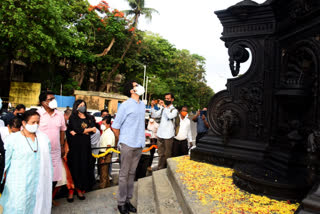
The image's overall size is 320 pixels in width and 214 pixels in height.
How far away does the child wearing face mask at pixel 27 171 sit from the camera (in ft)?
10.7

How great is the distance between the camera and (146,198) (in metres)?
4.49

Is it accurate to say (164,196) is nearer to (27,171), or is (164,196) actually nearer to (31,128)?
(27,171)

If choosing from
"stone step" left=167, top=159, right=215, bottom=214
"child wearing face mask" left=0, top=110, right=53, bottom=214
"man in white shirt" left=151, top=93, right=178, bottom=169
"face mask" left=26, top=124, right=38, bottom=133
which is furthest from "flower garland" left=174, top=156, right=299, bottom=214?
"face mask" left=26, top=124, right=38, bottom=133

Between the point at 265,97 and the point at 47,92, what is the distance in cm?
372

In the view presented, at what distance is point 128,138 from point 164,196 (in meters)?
1.06

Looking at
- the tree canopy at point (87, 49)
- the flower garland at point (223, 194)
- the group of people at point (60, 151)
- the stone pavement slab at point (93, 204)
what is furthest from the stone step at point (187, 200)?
the tree canopy at point (87, 49)

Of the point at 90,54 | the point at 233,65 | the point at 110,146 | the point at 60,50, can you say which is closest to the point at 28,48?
the point at 60,50

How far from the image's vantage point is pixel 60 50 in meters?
21.6

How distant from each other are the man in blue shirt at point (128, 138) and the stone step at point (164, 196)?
1.62ft

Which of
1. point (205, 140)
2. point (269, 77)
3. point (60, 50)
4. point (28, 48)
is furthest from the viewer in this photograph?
point (60, 50)

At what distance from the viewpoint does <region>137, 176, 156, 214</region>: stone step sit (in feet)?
13.2

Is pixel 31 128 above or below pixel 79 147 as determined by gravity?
above

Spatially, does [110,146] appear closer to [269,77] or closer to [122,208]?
[122,208]

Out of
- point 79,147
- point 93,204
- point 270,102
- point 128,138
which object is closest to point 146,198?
point 93,204
